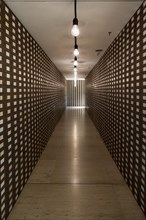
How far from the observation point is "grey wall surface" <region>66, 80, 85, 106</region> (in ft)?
58.7

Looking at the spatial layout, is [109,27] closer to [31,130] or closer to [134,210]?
[31,130]

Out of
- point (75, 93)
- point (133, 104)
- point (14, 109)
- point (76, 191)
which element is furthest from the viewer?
point (75, 93)

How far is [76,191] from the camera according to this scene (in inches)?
105

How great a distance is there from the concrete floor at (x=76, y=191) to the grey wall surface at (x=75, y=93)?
14.0m

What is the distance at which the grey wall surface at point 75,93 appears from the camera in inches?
704

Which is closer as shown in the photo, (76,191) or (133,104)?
(133,104)

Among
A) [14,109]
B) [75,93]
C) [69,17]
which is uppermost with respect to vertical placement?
[69,17]

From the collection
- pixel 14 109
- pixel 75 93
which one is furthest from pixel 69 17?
pixel 75 93

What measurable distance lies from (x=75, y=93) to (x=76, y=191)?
15.7 metres

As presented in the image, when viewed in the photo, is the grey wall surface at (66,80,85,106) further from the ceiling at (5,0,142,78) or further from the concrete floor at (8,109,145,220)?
the ceiling at (5,0,142,78)

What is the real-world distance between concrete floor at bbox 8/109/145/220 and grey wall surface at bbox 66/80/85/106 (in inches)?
551

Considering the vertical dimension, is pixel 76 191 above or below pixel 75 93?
below

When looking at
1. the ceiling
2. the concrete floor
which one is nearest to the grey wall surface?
the concrete floor

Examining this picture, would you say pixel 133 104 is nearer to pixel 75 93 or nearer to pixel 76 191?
pixel 76 191
